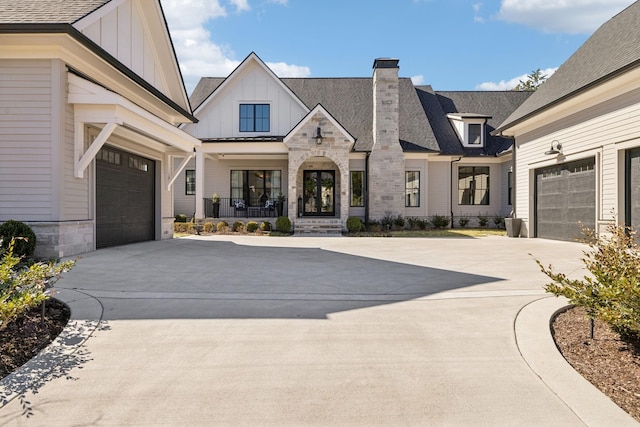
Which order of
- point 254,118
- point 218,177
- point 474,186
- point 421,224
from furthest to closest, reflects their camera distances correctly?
point 474,186 → point 218,177 → point 254,118 → point 421,224

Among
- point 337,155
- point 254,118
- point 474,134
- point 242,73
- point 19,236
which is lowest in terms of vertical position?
point 19,236

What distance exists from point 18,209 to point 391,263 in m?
8.27

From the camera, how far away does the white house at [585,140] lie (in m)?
10.4

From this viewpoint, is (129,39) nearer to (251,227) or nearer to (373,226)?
(251,227)

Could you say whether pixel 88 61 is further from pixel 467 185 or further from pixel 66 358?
pixel 467 185

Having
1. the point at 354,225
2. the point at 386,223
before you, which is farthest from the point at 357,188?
the point at 354,225

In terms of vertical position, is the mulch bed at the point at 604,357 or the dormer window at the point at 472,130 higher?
the dormer window at the point at 472,130

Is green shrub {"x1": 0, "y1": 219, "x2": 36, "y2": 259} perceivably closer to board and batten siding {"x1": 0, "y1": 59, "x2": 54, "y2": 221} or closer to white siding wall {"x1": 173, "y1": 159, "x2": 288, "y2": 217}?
board and batten siding {"x1": 0, "y1": 59, "x2": 54, "y2": 221}

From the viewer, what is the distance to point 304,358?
3.58 metres

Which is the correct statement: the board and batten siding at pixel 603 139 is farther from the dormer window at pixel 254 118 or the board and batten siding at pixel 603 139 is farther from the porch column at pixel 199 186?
the porch column at pixel 199 186

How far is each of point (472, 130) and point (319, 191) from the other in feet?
31.4

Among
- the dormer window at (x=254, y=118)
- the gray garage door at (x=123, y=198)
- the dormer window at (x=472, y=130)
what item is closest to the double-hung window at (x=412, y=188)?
the dormer window at (x=472, y=130)

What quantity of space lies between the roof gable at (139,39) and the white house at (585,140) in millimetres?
13046

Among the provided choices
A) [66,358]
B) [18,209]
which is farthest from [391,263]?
[18,209]
